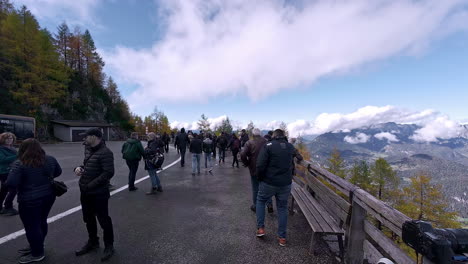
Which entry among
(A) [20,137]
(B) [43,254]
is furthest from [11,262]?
(A) [20,137]

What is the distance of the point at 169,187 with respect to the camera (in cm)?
767

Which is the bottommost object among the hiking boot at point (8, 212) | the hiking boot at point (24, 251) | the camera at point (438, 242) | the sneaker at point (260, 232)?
the sneaker at point (260, 232)

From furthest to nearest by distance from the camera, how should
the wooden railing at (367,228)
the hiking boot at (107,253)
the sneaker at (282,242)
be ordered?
the sneaker at (282,242) → the hiking boot at (107,253) → the wooden railing at (367,228)

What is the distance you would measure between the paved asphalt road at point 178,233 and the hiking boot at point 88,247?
0.09 metres

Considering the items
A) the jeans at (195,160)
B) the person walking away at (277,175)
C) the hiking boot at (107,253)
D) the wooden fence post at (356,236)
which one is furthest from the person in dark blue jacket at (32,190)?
the jeans at (195,160)

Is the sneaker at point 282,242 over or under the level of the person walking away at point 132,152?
under

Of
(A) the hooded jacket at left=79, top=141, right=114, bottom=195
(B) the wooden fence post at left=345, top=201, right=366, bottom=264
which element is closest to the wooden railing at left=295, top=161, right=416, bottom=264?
(B) the wooden fence post at left=345, top=201, right=366, bottom=264

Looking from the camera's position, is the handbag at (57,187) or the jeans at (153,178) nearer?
the handbag at (57,187)

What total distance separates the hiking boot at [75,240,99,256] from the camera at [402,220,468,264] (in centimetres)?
431

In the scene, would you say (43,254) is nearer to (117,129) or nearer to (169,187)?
Answer: (169,187)

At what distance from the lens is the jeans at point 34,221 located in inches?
122

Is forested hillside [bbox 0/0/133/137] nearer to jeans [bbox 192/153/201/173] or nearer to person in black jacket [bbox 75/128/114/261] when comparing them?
jeans [bbox 192/153/201/173]

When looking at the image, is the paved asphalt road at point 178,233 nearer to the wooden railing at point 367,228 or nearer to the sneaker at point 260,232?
the sneaker at point 260,232

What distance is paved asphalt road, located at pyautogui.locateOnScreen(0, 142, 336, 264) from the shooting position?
337cm
